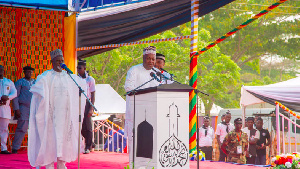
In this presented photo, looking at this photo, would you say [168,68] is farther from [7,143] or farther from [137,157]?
[137,157]

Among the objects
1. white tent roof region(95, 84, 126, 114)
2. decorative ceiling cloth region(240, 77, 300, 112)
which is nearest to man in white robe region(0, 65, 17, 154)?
decorative ceiling cloth region(240, 77, 300, 112)

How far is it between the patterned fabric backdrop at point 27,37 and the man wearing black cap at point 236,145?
5085 mm

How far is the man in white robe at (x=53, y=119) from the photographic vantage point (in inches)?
298

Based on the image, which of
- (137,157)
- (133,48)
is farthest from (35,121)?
(133,48)

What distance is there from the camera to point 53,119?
A: 7727 mm

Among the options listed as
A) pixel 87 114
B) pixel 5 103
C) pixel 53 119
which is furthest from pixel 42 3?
pixel 53 119

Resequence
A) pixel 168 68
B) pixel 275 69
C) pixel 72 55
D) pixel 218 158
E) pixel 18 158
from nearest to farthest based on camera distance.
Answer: pixel 18 158 → pixel 72 55 → pixel 218 158 → pixel 168 68 → pixel 275 69

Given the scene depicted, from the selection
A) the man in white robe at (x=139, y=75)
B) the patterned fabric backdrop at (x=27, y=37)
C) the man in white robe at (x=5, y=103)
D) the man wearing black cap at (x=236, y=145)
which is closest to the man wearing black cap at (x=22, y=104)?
the man in white robe at (x=5, y=103)

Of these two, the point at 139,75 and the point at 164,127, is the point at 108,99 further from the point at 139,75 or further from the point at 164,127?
the point at 164,127

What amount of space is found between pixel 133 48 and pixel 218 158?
1288 centimetres

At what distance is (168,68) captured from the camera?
2923cm

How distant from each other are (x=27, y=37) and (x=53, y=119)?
19.8 feet

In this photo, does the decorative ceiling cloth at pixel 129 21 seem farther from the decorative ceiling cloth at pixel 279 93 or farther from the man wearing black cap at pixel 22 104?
the decorative ceiling cloth at pixel 279 93

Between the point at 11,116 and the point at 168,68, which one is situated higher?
the point at 168,68
